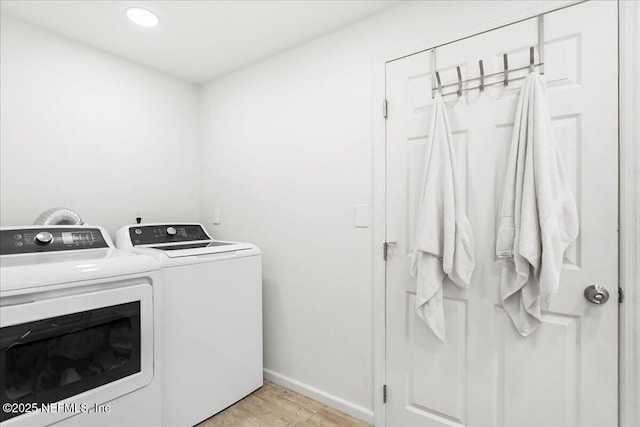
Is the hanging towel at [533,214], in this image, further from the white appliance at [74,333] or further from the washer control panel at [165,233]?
the washer control panel at [165,233]

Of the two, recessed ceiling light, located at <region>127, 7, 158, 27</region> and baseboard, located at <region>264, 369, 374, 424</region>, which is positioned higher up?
recessed ceiling light, located at <region>127, 7, 158, 27</region>

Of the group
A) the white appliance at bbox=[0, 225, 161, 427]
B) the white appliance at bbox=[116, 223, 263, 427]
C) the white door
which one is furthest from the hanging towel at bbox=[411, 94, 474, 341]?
the white appliance at bbox=[0, 225, 161, 427]

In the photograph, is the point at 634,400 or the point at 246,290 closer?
the point at 634,400

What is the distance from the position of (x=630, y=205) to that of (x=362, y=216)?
43.0 inches

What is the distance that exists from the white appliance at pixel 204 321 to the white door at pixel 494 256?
0.87m

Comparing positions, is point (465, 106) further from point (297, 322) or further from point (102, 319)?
point (102, 319)

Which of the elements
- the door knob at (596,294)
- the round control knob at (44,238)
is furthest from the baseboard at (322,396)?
the round control knob at (44,238)

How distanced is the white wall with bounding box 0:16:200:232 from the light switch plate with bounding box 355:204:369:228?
152cm

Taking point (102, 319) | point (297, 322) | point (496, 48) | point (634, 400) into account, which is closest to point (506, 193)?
point (496, 48)

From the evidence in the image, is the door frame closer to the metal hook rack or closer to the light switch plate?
the metal hook rack

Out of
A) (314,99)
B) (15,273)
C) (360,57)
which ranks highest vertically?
(360,57)

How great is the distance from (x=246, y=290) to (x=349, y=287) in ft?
2.11

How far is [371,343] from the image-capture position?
5.91 feet

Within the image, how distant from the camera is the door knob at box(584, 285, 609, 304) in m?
1.22
